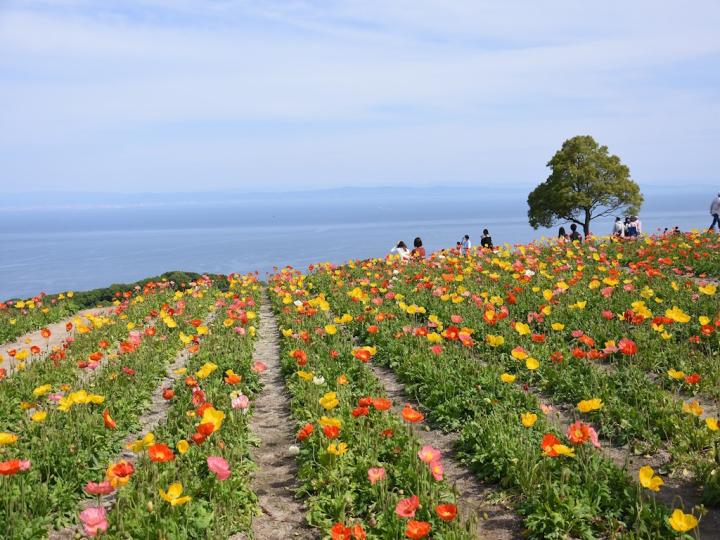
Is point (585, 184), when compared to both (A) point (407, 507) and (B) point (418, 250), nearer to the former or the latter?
(B) point (418, 250)

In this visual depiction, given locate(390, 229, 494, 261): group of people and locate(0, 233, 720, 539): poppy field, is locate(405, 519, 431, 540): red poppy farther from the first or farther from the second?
locate(390, 229, 494, 261): group of people

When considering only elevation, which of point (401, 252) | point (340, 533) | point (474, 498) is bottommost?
point (474, 498)

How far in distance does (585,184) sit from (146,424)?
45751mm

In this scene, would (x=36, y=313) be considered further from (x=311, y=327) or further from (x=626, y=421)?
(x=626, y=421)

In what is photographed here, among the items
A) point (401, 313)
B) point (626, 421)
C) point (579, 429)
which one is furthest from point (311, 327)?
point (579, 429)

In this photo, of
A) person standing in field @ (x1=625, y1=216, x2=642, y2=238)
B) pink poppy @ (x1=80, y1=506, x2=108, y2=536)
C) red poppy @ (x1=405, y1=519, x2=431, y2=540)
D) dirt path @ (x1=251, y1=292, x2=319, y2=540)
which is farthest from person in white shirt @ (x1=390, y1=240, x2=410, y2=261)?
pink poppy @ (x1=80, y1=506, x2=108, y2=536)

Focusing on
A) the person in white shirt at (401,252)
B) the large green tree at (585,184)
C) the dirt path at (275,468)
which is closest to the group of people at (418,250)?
the person in white shirt at (401,252)

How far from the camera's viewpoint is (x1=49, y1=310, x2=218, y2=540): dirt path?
5434 mm

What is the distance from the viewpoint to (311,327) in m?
12.7

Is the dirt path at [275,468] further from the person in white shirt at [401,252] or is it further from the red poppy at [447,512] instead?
the person in white shirt at [401,252]

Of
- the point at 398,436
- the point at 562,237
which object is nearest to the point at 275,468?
the point at 398,436

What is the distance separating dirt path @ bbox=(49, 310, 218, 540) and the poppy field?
0.04m

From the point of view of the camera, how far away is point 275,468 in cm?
686

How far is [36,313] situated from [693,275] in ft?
61.3
